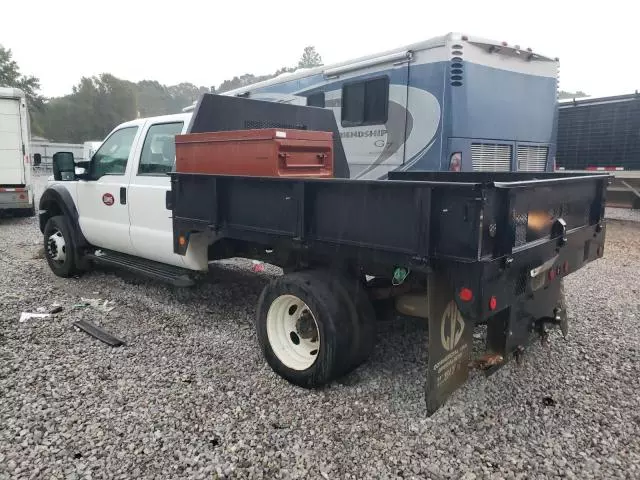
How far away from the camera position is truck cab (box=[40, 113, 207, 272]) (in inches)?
209

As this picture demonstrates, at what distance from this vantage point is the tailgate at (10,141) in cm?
1190

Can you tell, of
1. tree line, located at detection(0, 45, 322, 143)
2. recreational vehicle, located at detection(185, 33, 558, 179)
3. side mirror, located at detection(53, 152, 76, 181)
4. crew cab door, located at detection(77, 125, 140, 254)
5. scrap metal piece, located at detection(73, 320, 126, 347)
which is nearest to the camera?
scrap metal piece, located at detection(73, 320, 126, 347)

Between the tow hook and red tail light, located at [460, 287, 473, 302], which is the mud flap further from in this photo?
the tow hook

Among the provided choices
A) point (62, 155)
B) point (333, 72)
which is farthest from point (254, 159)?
point (333, 72)

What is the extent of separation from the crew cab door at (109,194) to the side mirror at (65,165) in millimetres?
150

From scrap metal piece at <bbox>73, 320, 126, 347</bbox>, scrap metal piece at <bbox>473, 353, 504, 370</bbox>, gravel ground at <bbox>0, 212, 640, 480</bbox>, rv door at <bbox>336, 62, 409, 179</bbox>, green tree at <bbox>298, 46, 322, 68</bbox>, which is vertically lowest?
gravel ground at <bbox>0, 212, 640, 480</bbox>

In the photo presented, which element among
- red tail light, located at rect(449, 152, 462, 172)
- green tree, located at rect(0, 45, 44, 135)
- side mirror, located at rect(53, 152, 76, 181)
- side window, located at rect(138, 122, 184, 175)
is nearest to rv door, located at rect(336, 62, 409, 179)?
red tail light, located at rect(449, 152, 462, 172)

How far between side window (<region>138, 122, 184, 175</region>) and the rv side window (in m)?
4.17

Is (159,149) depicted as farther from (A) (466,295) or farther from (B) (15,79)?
(B) (15,79)

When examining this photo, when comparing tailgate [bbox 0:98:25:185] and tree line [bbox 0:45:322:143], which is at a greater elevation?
tree line [bbox 0:45:322:143]

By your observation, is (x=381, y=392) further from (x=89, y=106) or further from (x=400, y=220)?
(x=89, y=106)

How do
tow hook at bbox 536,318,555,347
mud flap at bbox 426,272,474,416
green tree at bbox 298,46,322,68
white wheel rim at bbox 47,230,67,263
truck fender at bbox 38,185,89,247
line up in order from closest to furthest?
mud flap at bbox 426,272,474,416 → tow hook at bbox 536,318,555,347 → truck fender at bbox 38,185,89,247 → white wheel rim at bbox 47,230,67,263 → green tree at bbox 298,46,322,68

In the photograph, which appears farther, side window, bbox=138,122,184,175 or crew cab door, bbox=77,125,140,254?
crew cab door, bbox=77,125,140,254

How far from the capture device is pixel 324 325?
11.1ft
